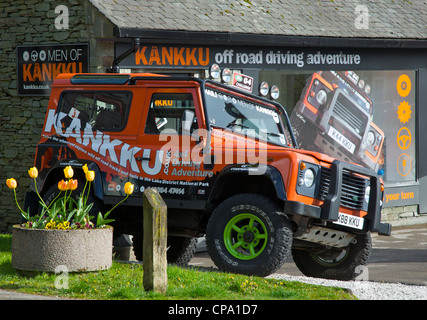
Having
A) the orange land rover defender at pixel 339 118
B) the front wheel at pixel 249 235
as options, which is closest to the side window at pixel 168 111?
the front wheel at pixel 249 235

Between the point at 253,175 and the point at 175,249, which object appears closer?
the point at 253,175

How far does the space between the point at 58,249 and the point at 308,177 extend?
279 centimetres

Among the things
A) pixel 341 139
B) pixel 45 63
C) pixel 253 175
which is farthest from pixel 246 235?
pixel 341 139

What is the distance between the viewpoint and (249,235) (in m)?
9.18

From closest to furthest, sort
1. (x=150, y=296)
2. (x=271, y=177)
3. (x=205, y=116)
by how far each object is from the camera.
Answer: (x=150, y=296), (x=271, y=177), (x=205, y=116)

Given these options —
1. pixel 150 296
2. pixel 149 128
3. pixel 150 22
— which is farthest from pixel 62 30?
pixel 150 296

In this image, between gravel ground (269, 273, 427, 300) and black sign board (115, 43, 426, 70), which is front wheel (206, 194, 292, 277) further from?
black sign board (115, 43, 426, 70)

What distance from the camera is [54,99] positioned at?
10.8m

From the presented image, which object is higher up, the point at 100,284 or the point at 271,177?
the point at 271,177

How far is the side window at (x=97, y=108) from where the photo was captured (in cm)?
1019

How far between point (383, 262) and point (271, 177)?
4.30 meters

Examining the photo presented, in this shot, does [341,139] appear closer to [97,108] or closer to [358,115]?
[358,115]

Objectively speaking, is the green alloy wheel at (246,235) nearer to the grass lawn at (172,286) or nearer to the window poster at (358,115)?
the grass lawn at (172,286)
